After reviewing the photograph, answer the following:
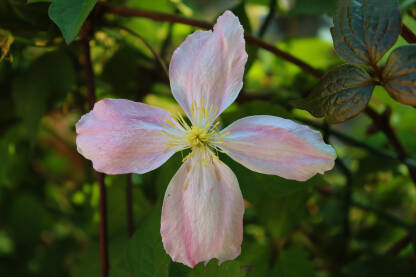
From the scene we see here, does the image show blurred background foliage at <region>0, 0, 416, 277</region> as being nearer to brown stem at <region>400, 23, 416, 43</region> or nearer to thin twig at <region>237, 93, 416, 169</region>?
thin twig at <region>237, 93, 416, 169</region>

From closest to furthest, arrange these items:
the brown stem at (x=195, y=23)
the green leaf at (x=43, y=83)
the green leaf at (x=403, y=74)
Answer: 1. the green leaf at (x=403, y=74)
2. the brown stem at (x=195, y=23)
3. the green leaf at (x=43, y=83)

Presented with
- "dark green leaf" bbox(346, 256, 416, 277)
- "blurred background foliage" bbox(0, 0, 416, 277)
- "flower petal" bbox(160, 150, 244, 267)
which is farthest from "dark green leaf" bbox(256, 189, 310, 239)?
"flower petal" bbox(160, 150, 244, 267)

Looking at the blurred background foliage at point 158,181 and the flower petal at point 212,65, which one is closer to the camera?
the flower petal at point 212,65

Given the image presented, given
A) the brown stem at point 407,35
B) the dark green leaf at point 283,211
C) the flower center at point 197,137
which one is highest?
the brown stem at point 407,35

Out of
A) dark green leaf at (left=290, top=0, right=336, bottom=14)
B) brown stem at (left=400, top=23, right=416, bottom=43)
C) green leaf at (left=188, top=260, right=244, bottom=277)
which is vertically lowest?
green leaf at (left=188, top=260, right=244, bottom=277)

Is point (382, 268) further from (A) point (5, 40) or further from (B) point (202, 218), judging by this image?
(A) point (5, 40)

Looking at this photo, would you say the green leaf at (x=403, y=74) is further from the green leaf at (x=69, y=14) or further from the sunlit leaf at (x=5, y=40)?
the sunlit leaf at (x=5, y=40)

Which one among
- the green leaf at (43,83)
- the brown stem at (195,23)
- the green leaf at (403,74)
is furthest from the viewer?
the green leaf at (43,83)

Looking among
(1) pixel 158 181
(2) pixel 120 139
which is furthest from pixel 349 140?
(2) pixel 120 139

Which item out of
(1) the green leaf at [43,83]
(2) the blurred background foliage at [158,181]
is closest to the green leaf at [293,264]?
(2) the blurred background foliage at [158,181]
